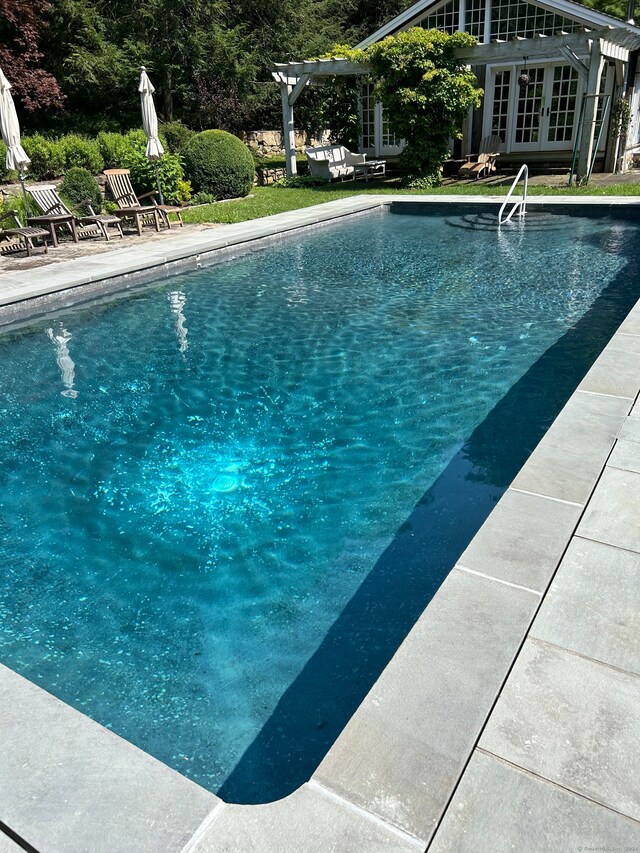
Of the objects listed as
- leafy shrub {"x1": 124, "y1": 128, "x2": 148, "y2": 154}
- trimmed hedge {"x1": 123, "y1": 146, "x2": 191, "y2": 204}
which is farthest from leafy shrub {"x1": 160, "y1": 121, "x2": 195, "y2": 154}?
trimmed hedge {"x1": 123, "y1": 146, "x2": 191, "y2": 204}

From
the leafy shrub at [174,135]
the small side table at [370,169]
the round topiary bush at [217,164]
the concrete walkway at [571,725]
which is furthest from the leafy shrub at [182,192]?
the concrete walkway at [571,725]

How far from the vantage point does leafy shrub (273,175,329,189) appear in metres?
17.3

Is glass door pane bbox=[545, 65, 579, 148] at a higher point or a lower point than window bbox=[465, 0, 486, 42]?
lower

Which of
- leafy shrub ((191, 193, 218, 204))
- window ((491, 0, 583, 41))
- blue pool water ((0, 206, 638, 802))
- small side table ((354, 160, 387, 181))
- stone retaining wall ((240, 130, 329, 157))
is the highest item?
window ((491, 0, 583, 41))

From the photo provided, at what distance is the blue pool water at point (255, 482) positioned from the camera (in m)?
2.67

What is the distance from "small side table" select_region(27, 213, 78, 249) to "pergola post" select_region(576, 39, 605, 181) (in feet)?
34.2

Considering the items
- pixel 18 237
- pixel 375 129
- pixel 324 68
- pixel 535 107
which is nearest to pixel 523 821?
pixel 18 237

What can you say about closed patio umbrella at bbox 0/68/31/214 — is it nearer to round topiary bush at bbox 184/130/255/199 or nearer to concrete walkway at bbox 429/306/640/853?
round topiary bush at bbox 184/130/255/199

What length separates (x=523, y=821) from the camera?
1.64 meters

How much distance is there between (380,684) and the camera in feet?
6.81

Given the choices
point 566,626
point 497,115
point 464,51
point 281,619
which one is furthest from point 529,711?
point 497,115

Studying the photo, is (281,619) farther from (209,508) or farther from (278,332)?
(278,332)

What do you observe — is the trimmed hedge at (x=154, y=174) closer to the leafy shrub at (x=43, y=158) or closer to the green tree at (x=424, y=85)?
the leafy shrub at (x=43, y=158)

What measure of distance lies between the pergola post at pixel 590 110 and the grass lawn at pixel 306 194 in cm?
74
